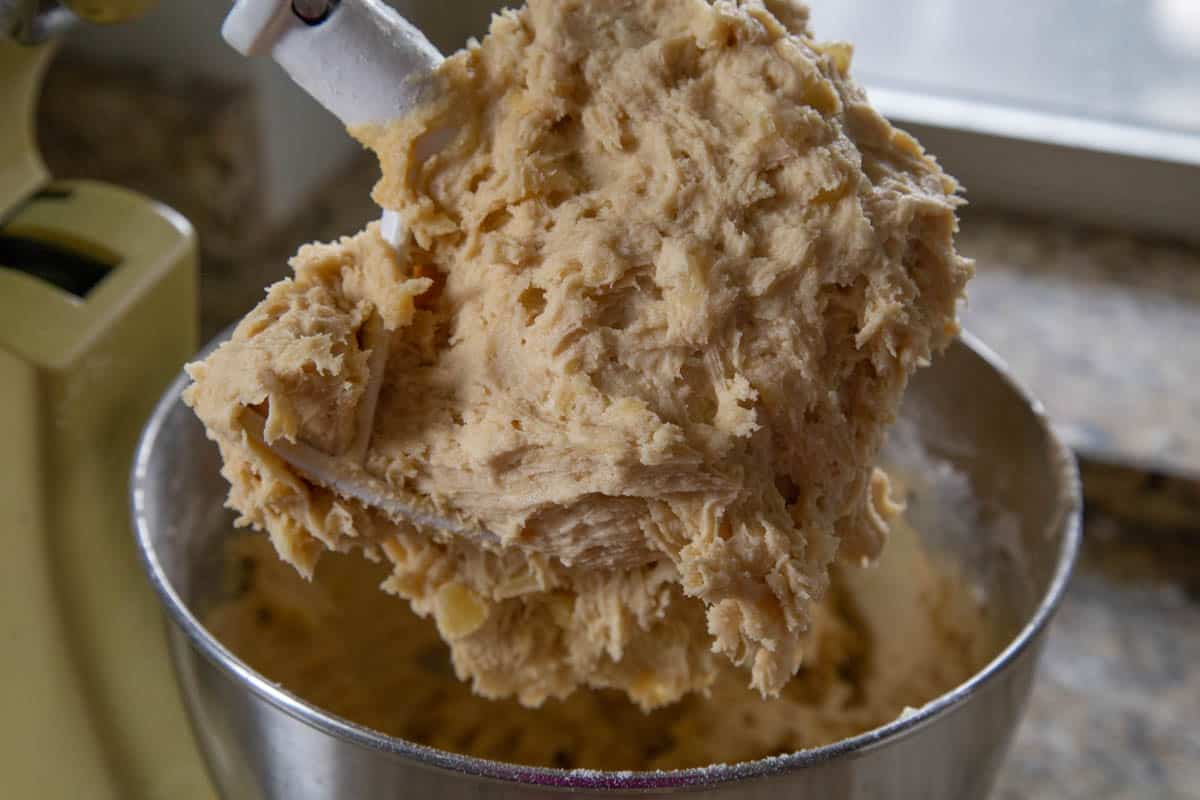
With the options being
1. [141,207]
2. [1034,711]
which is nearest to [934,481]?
[1034,711]

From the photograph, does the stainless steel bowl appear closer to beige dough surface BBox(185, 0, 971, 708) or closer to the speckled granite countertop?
beige dough surface BBox(185, 0, 971, 708)

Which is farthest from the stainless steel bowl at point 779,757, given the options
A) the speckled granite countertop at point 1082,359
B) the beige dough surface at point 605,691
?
the speckled granite countertop at point 1082,359

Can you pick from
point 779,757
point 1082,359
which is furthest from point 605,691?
point 1082,359

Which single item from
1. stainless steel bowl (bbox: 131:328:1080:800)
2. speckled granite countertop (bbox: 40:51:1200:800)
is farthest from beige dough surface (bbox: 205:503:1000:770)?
speckled granite countertop (bbox: 40:51:1200:800)

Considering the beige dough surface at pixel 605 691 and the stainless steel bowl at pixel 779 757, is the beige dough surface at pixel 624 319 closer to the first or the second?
the stainless steel bowl at pixel 779 757

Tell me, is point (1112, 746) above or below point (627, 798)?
below

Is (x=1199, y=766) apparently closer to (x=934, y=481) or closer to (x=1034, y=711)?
(x=1034, y=711)
